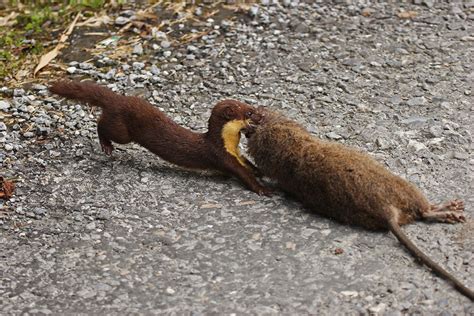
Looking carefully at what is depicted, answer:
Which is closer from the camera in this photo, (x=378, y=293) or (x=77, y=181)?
(x=378, y=293)

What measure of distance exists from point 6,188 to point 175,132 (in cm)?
127

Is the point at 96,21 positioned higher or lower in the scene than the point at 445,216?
higher

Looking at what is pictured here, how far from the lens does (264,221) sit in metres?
5.16

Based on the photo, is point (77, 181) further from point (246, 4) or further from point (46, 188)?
point (246, 4)

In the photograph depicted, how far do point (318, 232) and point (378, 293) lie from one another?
699 mm

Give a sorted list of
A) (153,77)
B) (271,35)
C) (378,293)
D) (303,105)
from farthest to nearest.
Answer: (271,35)
(153,77)
(303,105)
(378,293)

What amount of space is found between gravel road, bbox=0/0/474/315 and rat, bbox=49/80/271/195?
0.16 meters

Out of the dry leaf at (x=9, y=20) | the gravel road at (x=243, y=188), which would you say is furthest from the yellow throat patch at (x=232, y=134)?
the dry leaf at (x=9, y=20)

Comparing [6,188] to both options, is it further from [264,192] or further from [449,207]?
[449,207]

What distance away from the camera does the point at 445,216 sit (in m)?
4.88

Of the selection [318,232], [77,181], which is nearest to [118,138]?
[77,181]

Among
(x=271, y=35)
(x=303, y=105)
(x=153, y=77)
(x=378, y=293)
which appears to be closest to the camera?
(x=378, y=293)

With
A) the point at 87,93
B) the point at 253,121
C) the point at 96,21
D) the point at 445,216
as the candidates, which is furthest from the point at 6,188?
the point at 445,216

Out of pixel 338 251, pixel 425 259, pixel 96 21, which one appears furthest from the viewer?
pixel 96 21
